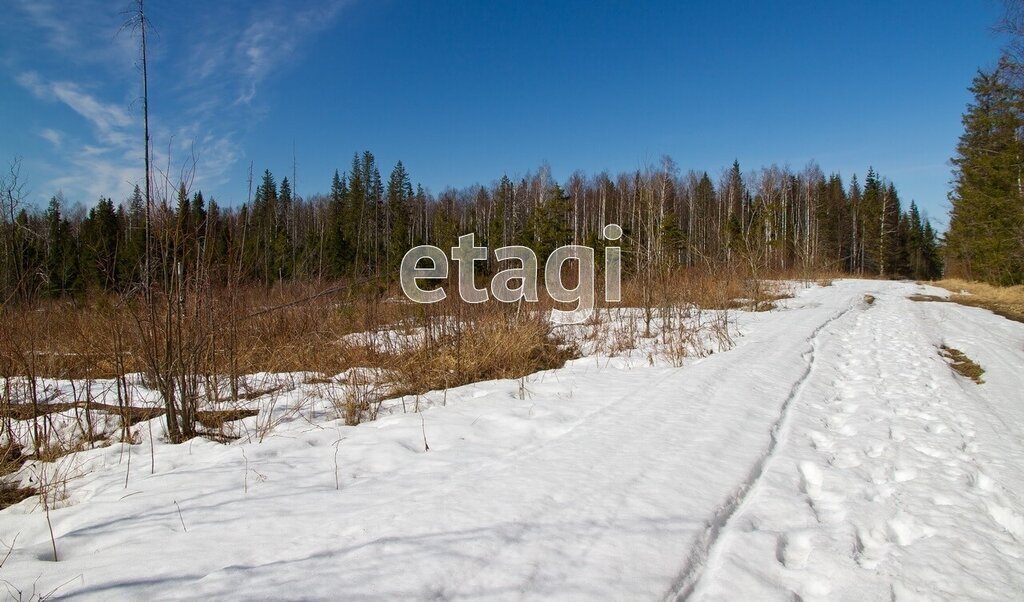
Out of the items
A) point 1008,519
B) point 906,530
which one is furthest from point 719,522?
point 1008,519

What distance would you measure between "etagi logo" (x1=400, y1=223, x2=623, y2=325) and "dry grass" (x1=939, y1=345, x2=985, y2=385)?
5.02 metres

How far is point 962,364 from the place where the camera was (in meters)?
6.44

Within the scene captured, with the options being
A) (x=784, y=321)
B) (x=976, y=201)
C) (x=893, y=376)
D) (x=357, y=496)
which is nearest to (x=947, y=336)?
(x=784, y=321)

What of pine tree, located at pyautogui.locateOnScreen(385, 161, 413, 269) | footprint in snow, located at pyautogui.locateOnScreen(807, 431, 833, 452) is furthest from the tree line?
footprint in snow, located at pyautogui.locateOnScreen(807, 431, 833, 452)

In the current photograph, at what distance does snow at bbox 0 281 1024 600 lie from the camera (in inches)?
69.3

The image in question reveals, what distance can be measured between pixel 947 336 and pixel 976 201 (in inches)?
777

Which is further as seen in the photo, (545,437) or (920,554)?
(545,437)

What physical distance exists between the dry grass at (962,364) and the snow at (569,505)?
5.45ft

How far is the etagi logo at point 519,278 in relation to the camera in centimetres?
759

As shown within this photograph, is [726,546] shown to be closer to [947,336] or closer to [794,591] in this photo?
[794,591]

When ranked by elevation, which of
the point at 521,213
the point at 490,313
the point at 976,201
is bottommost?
the point at 490,313

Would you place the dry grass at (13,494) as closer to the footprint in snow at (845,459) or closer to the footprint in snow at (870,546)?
the footprint in snow at (870,546)

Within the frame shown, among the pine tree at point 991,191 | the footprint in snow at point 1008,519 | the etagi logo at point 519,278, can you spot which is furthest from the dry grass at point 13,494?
the pine tree at point 991,191

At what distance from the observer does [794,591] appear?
1.75 meters
